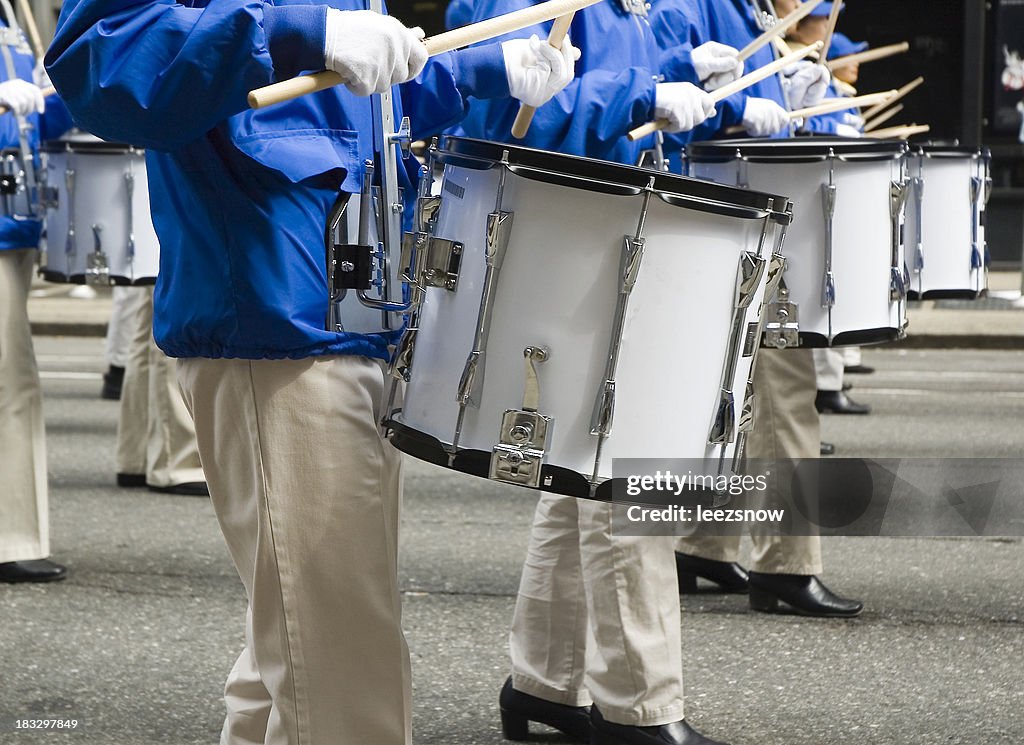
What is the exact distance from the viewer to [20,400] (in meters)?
4.98

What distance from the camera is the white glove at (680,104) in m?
3.64

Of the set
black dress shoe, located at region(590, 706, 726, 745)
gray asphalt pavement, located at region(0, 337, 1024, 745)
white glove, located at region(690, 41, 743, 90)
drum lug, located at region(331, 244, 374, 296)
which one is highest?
white glove, located at region(690, 41, 743, 90)

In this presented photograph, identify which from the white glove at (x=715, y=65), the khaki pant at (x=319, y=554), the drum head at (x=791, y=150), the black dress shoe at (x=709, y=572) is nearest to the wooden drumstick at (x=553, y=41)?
the khaki pant at (x=319, y=554)

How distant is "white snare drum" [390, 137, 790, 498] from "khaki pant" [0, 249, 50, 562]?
2.87 meters

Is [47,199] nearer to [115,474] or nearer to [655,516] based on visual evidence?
[115,474]

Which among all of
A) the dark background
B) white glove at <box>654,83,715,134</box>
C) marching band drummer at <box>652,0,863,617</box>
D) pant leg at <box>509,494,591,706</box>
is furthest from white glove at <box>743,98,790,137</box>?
the dark background

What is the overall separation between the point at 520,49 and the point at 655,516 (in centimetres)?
101

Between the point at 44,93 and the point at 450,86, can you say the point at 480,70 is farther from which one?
the point at 44,93

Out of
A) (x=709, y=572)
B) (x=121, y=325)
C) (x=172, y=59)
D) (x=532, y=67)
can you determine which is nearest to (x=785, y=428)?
(x=709, y=572)

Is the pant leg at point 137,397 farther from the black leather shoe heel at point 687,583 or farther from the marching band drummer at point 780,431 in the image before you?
the marching band drummer at point 780,431

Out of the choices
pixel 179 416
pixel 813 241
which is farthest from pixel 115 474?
pixel 813 241

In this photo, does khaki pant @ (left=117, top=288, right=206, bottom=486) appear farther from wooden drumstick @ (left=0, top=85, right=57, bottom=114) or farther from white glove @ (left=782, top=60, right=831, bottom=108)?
white glove @ (left=782, top=60, right=831, bottom=108)

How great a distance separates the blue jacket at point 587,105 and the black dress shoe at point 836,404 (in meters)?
5.01

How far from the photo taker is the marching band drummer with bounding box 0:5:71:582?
4.88m
